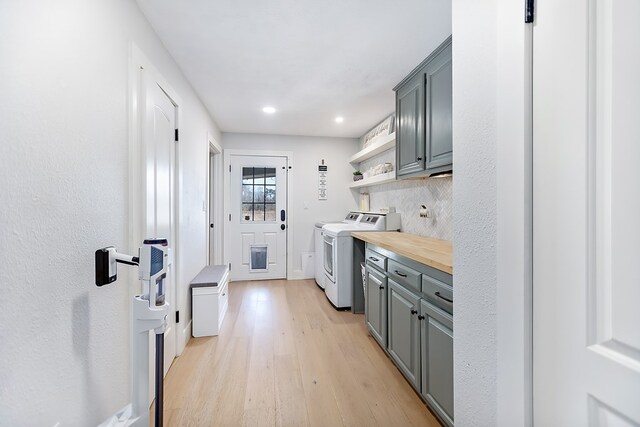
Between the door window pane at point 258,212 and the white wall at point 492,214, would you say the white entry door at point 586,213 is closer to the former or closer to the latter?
the white wall at point 492,214

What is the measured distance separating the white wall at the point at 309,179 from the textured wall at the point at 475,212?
357cm

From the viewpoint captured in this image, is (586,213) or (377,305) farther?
(377,305)

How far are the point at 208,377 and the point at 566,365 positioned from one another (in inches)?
80.8

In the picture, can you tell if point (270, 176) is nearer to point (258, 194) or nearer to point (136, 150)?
point (258, 194)

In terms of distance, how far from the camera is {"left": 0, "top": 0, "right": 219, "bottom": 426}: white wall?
0.78 metres

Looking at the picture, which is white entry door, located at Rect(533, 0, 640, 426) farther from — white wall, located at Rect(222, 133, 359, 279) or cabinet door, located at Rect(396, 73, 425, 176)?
white wall, located at Rect(222, 133, 359, 279)

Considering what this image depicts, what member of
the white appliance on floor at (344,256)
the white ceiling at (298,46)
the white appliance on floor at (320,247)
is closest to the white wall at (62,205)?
the white ceiling at (298,46)

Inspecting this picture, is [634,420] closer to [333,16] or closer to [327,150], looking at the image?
[333,16]

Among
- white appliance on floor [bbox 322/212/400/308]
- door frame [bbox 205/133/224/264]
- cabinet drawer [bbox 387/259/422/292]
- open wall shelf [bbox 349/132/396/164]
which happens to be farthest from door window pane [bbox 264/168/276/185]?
cabinet drawer [bbox 387/259/422/292]

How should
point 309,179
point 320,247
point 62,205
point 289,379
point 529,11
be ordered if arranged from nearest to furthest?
point 529,11, point 62,205, point 289,379, point 320,247, point 309,179

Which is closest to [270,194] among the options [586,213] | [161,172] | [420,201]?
[420,201]

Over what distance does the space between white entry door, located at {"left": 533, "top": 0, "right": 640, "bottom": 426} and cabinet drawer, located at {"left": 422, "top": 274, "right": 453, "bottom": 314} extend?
2.08 feet

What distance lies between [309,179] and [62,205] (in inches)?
145

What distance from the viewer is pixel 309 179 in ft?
14.9
